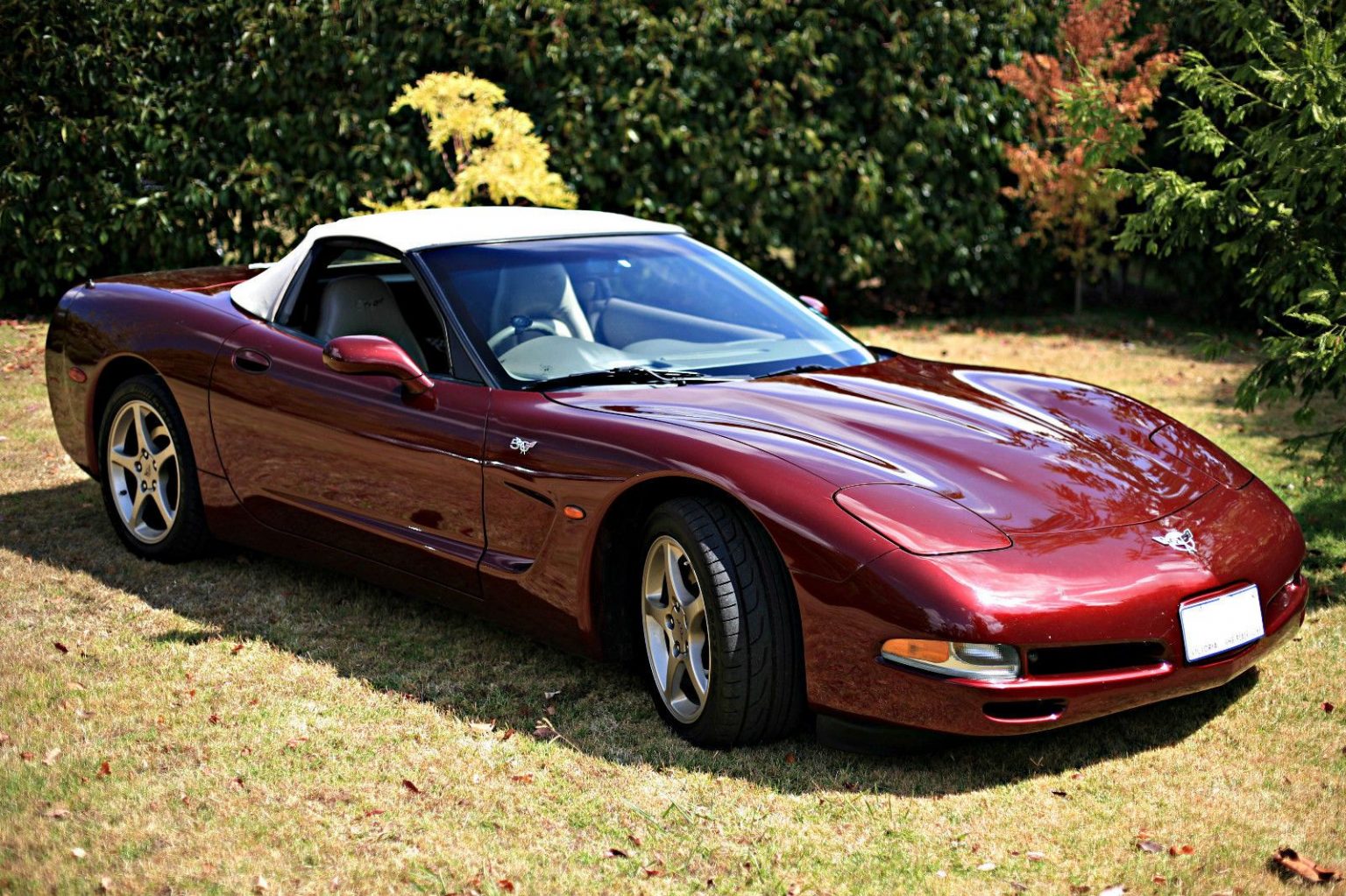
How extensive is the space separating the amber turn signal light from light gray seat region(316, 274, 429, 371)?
2400 millimetres

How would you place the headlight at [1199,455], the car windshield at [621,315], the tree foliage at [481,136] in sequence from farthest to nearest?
the tree foliage at [481,136], the car windshield at [621,315], the headlight at [1199,455]

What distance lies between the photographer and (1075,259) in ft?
44.0

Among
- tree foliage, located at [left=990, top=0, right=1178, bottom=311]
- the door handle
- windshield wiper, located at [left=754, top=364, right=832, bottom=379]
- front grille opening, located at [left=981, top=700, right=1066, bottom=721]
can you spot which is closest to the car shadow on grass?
front grille opening, located at [left=981, top=700, right=1066, bottom=721]

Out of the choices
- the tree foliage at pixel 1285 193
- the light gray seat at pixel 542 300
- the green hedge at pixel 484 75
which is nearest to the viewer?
the light gray seat at pixel 542 300

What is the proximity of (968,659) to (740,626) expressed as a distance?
615mm

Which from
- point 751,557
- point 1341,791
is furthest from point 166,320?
point 1341,791

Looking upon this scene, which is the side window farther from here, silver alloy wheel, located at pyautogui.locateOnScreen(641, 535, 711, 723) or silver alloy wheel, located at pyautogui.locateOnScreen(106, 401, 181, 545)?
silver alloy wheel, located at pyautogui.locateOnScreen(641, 535, 711, 723)

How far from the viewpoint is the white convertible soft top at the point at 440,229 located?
538 centimetres

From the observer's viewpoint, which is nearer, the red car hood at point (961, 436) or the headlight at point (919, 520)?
the headlight at point (919, 520)


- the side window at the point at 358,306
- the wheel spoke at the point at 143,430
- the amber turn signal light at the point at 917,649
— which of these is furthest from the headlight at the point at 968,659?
the wheel spoke at the point at 143,430

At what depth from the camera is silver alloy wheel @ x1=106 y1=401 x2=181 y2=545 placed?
5.97 metres

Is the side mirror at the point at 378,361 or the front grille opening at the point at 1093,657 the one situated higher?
the side mirror at the point at 378,361

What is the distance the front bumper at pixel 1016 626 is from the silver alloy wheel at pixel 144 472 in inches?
125

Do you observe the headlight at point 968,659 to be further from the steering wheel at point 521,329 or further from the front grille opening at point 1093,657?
the steering wheel at point 521,329
